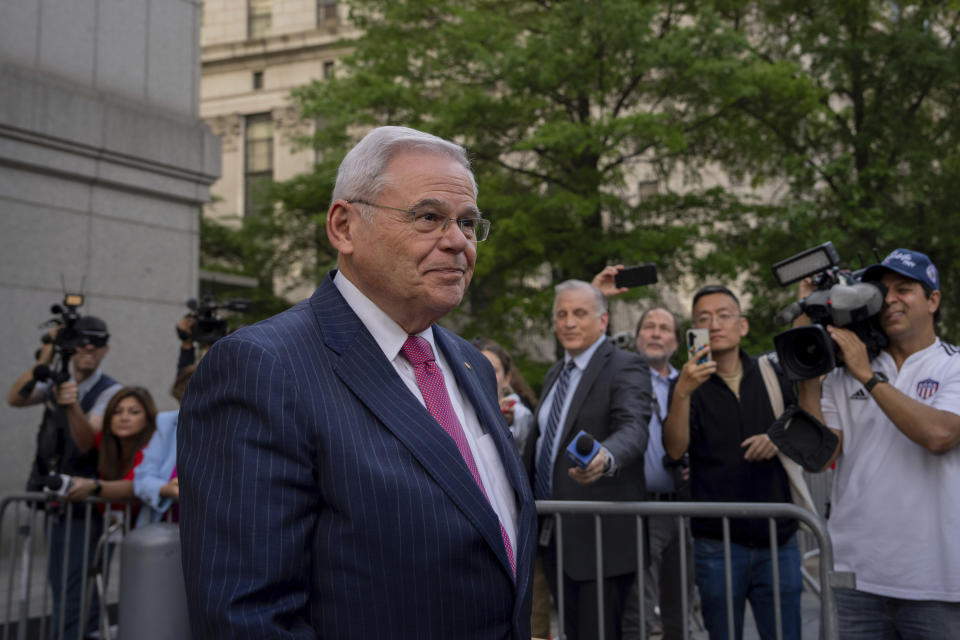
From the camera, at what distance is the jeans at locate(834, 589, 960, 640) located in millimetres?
3465

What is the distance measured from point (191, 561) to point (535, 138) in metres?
13.2

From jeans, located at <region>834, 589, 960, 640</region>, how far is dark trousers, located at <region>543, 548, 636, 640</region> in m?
1.18

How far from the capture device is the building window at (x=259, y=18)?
4112 cm

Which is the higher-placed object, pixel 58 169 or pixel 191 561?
pixel 58 169

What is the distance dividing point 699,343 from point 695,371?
149 mm

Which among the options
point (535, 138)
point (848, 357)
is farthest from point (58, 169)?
point (848, 357)

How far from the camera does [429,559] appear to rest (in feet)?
6.48

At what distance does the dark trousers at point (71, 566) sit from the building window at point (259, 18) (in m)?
38.5

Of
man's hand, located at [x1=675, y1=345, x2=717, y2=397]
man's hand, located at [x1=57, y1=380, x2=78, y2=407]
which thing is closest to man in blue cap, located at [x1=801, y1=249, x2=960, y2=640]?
man's hand, located at [x1=675, y1=345, x2=717, y2=397]

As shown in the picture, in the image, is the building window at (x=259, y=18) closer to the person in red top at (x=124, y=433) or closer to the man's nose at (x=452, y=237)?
the person in red top at (x=124, y=433)

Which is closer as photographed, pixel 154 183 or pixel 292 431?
pixel 292 431

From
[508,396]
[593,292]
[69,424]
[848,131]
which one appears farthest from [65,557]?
[848,131]

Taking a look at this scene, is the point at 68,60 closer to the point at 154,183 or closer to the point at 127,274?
the point at 154,183

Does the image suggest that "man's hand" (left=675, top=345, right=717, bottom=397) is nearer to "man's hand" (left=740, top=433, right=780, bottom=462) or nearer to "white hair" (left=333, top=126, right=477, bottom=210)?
"man's hand" (left=740, top=433, right=780, bottom=462)
